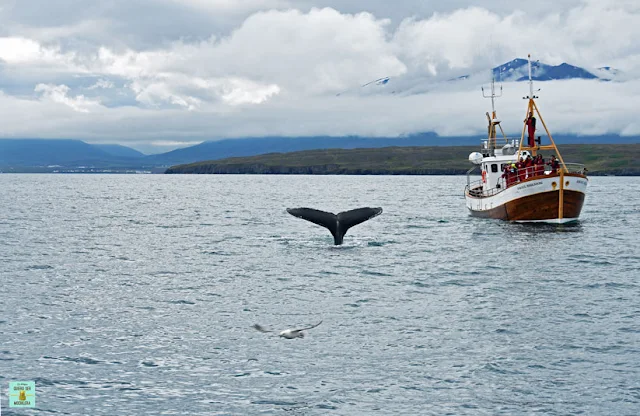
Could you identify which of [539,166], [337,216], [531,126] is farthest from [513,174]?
[337,216]

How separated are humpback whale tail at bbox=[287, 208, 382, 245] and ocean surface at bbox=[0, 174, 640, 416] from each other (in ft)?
6.28

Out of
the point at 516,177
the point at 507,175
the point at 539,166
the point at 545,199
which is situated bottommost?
the point at 545,199

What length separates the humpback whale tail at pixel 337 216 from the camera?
3856 centimetres

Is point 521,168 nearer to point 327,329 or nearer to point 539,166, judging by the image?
point 539,166

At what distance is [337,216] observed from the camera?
41688 millimetres

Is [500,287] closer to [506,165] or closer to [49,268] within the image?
[49,268]

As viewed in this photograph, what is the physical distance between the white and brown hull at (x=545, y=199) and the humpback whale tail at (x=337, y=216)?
20.2m

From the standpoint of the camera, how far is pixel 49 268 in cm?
3850

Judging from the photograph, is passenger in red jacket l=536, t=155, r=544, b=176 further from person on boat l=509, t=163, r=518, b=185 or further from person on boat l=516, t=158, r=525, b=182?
person on boat l=509, t=163, r=518, b=185

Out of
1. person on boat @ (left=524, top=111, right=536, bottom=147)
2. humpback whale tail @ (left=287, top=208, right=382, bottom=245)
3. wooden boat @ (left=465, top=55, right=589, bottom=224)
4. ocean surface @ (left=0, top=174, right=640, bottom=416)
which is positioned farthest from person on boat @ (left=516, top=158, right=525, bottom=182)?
humpback whale tail @ (left=287, top=208, right=382, bottom=245)

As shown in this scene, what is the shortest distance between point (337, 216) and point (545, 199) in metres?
24.3

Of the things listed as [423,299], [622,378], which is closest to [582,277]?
[423,299]

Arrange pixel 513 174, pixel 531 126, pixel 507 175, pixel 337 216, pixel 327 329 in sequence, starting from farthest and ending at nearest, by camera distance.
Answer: pixel 531 126
pixel 507 175
pixel 513 174
pixel 337 216
pixel 327 329

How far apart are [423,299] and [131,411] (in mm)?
14945
